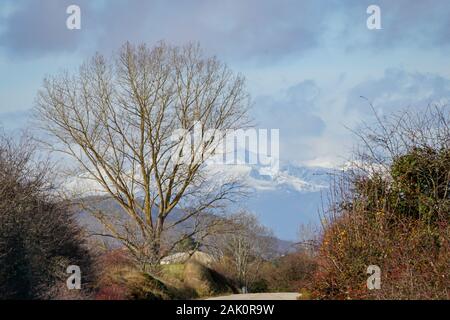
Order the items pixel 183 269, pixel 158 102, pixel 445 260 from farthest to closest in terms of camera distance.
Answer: pixel 158 102, pixel 183 269, pixel 445 260

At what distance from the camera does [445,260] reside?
1413 centimetres

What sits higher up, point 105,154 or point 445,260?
point 105,154

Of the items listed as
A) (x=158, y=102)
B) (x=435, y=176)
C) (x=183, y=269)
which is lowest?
(x=183, y=269)

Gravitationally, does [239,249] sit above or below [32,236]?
below

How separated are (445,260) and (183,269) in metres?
15.2

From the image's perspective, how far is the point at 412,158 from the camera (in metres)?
18.2

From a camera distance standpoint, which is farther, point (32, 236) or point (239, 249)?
point (239, 249)

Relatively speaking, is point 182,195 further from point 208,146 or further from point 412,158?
point 412,158

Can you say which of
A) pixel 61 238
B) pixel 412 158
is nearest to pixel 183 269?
pixel 61 238

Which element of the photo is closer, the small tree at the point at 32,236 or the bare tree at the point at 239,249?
Answer: the small tree at the point at 32,236

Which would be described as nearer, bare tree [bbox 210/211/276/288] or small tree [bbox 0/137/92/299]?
small tree [bbox 0/137/92/299]
